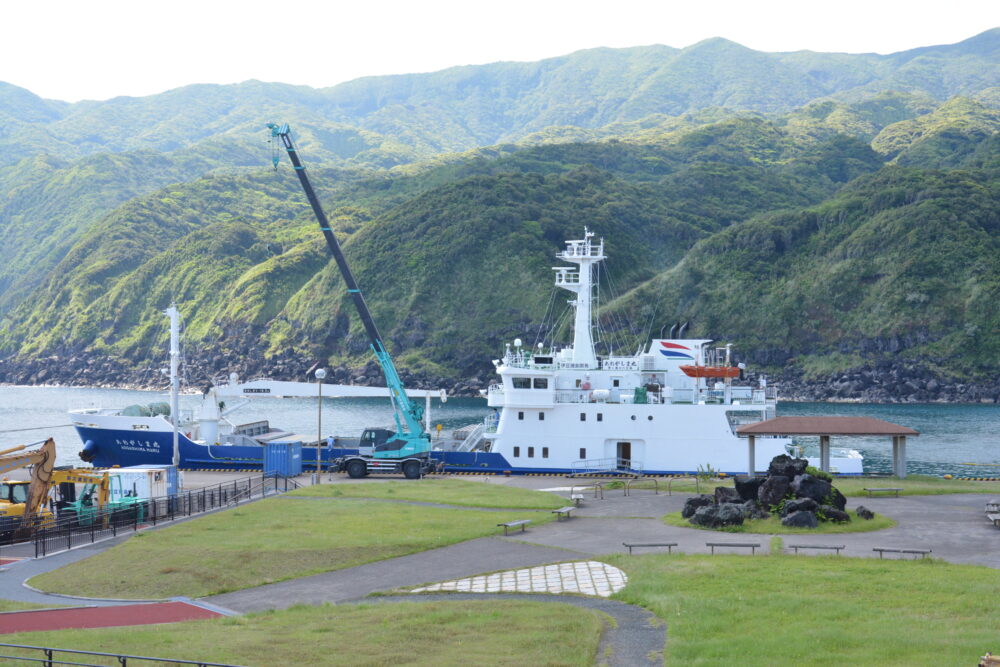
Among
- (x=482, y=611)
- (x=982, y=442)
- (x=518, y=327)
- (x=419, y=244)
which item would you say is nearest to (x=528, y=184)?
(x=419, y=244)

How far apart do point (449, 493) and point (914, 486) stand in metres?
17.4

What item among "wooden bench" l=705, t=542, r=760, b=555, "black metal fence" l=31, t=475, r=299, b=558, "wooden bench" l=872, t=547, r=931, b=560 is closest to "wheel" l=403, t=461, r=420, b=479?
"black metal fence" l=31, t=475, r=299, b=558

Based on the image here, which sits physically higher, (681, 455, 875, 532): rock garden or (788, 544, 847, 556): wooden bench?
(681, 455, 875, 532): rock garden

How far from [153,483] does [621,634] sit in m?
20.0

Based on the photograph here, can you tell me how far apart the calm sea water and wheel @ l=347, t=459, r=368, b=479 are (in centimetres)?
1513

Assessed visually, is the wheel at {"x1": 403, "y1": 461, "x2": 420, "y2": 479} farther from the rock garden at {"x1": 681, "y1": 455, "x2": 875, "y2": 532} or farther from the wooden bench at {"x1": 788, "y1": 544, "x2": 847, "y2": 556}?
the wooden bench at {"x1": 788, "y1": 544, "x2": 847, "y2": 556}

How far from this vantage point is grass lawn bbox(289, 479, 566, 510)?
33.9 m

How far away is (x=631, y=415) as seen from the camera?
148ft

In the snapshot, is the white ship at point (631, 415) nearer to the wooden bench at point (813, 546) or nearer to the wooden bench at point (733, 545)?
the wooden bench at point (733, 545)

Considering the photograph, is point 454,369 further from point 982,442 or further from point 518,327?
point 982,442

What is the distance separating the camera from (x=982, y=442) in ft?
240

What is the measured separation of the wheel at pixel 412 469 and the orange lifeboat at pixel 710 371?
13.0m

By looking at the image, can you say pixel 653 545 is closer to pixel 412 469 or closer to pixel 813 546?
pixel 813 546

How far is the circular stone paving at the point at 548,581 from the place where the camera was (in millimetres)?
20422
